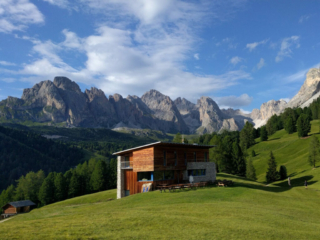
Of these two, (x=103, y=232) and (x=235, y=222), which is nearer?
(x=103, y=232)

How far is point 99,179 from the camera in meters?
86.4

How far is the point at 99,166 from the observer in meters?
87.9

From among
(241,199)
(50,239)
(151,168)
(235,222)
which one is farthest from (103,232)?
(151,168)

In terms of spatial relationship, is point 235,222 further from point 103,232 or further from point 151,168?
point 151,168

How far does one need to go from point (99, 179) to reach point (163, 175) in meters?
54.8

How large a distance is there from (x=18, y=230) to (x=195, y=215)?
1100cm

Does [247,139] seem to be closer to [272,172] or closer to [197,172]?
[272,172]

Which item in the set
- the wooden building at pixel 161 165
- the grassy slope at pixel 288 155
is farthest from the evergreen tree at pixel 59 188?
the grassy slope at pixel 288 155

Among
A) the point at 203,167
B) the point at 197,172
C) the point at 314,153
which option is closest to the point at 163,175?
the point at 197,172

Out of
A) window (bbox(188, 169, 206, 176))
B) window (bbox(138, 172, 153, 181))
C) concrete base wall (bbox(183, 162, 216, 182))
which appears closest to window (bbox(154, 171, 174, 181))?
window (bbox(138, 172, 153, 181))

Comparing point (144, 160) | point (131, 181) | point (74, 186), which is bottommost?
point (74, 186)

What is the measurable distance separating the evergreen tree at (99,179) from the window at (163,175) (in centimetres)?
5353

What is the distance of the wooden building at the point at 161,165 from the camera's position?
3706cm

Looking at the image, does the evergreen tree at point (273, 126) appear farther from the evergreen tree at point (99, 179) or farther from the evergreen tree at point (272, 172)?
the evergreen tree at point (99, 179)
